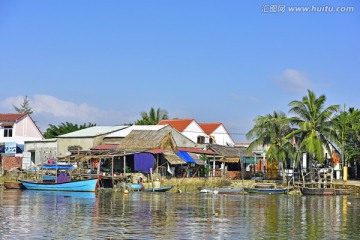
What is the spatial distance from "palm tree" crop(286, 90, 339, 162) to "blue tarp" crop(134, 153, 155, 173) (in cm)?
1098

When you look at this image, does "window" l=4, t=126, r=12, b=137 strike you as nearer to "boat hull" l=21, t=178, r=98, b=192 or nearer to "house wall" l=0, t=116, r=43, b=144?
"house wall" l=0, t=116, r=43, b=144

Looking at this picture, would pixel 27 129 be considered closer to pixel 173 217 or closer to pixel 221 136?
pixel 221 136

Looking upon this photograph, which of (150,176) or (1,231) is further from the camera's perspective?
(150,176)

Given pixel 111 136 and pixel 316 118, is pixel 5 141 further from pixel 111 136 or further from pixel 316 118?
pixel 316 118

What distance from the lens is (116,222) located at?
2447 cm

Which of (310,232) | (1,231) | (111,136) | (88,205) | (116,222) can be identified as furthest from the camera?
(111,136)

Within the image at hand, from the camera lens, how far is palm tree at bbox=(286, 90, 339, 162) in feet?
144

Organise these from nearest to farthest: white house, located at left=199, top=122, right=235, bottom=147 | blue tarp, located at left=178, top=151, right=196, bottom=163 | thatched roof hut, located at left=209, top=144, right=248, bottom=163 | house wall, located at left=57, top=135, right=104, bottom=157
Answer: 1. blue tarp, located at left=178, top=151, right=196, bottom=163
2. house wall, located at left=57, top=135, right=104, bottom=157
3. thatched roof hut, located at left=209, top=144, right=248, bottom=163
4. white house, located at left=199, top=122, right=235, bottom=147

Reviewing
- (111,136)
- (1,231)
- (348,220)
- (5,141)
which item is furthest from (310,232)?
(5,141)

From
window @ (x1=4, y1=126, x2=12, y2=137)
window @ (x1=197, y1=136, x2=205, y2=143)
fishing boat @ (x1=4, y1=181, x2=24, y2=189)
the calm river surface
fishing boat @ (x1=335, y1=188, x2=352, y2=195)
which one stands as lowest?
the calm river surface

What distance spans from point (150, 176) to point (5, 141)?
709 inches

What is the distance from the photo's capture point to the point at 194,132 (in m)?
60.5

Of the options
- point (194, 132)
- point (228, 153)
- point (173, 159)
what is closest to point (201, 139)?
point (194, 132)

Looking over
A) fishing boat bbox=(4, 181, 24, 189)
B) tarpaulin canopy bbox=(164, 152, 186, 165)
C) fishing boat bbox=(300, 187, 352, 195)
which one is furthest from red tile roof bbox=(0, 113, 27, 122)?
fishing boat bbox=(300, 187, 352, 195)
